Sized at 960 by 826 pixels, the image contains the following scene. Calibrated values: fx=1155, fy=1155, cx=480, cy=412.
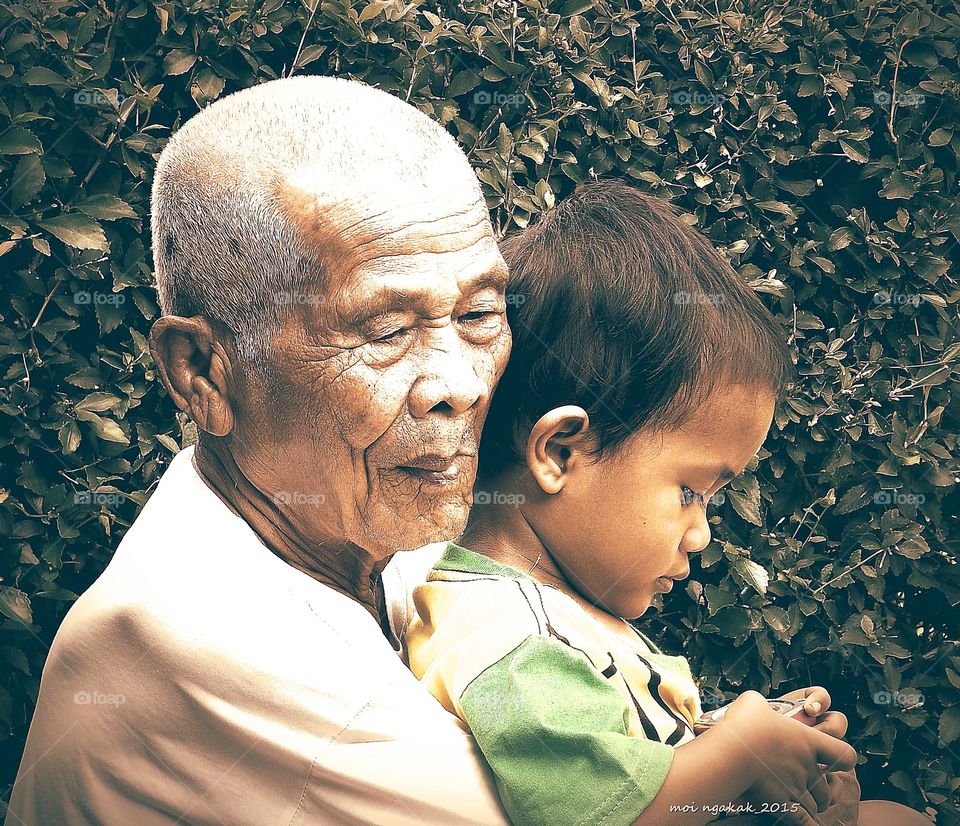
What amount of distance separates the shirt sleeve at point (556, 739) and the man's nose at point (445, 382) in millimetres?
441

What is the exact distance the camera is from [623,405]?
2.47m

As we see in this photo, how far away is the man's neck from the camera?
2.27m

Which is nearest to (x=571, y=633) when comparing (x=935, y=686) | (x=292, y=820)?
(x=292, y=820)

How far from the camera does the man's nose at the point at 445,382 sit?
2.10 metres

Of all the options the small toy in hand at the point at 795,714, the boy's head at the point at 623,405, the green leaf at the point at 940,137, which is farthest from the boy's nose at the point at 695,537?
the green leaf at the point at 940,137

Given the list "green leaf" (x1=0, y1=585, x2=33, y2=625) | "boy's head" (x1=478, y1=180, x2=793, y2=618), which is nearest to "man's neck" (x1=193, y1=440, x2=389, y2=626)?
"boy's head" (x1=478, y1=180, x2=793, y2=618)

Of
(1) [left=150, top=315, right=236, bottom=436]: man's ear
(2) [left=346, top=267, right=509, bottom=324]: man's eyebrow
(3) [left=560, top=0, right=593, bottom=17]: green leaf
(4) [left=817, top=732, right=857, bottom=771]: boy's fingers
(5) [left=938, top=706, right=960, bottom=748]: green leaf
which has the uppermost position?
(2) [left=346, top=267, right=509, bottom=324]: man's eyebrow

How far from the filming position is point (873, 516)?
4164 millimetres

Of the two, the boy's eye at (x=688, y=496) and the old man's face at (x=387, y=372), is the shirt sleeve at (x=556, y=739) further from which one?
the boy's eye at (x=688, y=496)

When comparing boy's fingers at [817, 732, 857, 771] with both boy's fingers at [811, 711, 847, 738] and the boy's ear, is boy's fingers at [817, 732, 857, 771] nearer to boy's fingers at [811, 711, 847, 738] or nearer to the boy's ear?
boy's fingers at [811, 711, 847, 738]

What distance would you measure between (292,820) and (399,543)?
537 millimetres

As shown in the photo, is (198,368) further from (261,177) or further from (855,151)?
(855,151)

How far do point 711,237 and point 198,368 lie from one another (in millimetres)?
2335

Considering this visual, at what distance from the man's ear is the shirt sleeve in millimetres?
669
